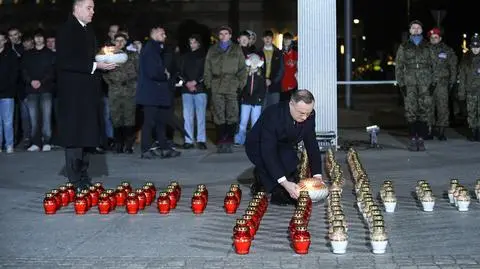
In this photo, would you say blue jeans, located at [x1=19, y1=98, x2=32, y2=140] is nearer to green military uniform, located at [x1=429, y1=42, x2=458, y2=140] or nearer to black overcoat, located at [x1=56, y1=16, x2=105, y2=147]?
black overcoat, located at [x1=56, y1=16, x2=105, y2=147]

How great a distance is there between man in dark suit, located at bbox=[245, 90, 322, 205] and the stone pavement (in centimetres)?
31

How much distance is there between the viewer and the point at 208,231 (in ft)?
28.8

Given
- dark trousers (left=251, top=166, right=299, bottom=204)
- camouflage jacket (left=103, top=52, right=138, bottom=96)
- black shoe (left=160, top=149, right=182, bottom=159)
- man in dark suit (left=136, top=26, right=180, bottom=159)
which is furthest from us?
camouflage jacket (left=103, top=52, right=138, bottom=96)

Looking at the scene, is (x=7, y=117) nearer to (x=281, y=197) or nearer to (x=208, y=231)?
(x=281, y=197)

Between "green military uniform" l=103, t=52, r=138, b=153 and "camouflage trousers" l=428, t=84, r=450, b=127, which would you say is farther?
"camouflage trousers" l=428, t=84, r=450, b=127

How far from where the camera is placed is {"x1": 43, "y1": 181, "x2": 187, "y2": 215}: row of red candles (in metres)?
9.79

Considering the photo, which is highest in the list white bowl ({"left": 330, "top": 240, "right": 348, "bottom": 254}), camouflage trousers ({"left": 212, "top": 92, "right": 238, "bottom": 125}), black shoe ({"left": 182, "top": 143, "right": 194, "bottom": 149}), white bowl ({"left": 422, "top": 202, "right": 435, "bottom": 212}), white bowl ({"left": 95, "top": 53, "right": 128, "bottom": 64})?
white bowl ({"left": 95, "top": 53, "right": 128, "bottom": 64})

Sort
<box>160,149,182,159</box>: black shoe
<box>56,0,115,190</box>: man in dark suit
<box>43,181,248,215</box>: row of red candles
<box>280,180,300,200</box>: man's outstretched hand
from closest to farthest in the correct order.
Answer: <box>280,180,300,200</box>: man's outstretched hand
<box>43,181,248,215</box>: row of red candles
<box>56,0,115,190</box>: man in dark suit
<box>160,149,182,159</box>: black shoe

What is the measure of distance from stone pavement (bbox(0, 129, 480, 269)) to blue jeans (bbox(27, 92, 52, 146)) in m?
2.85

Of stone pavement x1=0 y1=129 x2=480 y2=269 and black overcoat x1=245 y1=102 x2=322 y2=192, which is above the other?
black overcoat x1=245 y1=102 x2=322 y2=192

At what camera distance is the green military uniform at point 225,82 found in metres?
15.9

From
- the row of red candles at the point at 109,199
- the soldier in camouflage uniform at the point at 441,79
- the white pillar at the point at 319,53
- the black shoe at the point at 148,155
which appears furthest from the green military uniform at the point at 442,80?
the row of red candles at the point at 109,199

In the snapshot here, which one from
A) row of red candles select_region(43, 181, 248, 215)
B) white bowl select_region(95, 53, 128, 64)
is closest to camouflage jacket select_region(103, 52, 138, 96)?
white bowl select_region(95, 53, 128, 64)

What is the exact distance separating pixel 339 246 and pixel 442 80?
9680 mm
